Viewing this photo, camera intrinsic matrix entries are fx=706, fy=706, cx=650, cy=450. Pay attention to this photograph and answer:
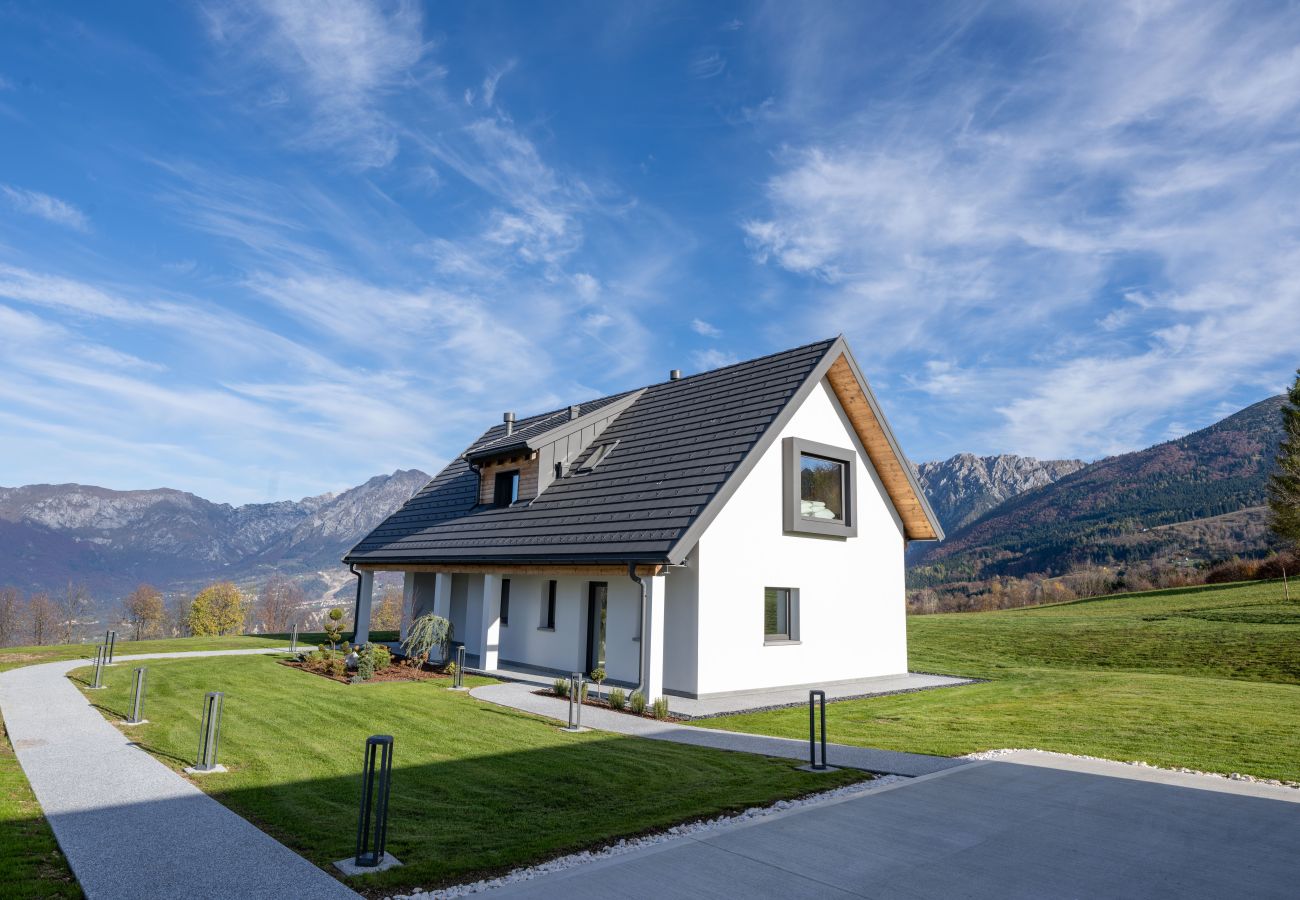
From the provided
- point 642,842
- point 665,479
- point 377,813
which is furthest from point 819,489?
point 377,813

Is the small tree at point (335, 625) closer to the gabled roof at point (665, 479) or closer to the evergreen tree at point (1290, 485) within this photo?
the gabled roof at point (665, 479)

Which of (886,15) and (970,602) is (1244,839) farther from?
(970,602)

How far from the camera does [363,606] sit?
876 inches

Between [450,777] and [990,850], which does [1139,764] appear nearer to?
[990,850]

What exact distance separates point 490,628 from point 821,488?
8493 millimetres

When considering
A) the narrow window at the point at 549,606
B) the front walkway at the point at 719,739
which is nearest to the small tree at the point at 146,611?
the narrow window at the point at 549,606

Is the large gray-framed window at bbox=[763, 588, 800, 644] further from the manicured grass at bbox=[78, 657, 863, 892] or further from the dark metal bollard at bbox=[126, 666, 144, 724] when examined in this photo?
the dark metal bollard at bbox=[126, 666, 144, 724]

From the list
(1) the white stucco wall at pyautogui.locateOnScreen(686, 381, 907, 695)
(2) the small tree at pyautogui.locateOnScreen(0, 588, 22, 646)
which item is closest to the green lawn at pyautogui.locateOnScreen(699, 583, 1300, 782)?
(1) the white stucco wall at pyautogui.locateOnScreen(686, 381, 907, 695)

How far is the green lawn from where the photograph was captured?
32.6 feet

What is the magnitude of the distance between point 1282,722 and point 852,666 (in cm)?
769

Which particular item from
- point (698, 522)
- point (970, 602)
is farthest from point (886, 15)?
point (970, 602)

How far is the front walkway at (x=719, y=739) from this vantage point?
27.7 feet

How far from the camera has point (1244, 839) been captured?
5.81m

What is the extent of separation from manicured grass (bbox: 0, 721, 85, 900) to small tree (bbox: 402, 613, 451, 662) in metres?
9.62
